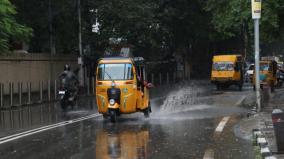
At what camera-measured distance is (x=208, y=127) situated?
1652cm

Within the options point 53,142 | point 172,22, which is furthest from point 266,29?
point 172,22

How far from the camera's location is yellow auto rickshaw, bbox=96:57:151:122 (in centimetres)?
1822

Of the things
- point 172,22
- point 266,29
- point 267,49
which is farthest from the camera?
point 267,49

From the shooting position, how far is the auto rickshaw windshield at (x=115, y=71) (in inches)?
735

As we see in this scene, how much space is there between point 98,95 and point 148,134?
4.00 meters

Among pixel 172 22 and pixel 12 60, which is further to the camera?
pixel 172 22

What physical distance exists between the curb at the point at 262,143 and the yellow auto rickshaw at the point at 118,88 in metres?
5.07

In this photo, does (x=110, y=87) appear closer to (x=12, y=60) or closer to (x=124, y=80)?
(x=124, y=80)

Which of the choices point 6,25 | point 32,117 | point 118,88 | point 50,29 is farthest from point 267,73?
point 118,88

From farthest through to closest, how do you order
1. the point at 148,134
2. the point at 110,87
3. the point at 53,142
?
the point at 110,87
the point at 148,134
the point at 53,142

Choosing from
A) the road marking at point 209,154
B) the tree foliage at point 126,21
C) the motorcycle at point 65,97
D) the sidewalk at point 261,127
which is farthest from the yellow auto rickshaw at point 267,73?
the road marking at point 209,154

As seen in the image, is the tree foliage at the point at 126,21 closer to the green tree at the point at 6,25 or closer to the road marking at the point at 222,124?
the road marking at the point at 222,124

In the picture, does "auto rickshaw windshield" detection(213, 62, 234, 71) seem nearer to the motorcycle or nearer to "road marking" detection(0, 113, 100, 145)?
the motorcycle

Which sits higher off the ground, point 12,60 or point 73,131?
point 12,60
